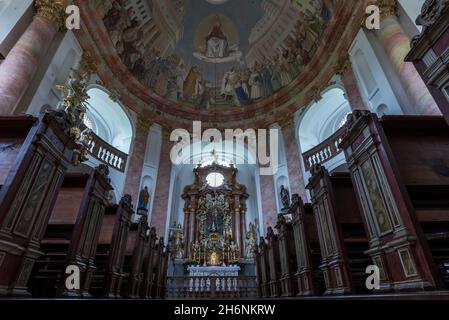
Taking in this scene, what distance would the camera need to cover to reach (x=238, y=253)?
39.1 ft

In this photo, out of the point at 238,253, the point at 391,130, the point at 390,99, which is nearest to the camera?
the point at 391,130

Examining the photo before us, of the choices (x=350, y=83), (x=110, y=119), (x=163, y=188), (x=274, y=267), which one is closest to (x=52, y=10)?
(x=110, y=119)

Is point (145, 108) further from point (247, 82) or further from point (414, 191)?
point (414, 191)

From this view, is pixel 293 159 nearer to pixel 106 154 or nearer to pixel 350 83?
pixel 350 83

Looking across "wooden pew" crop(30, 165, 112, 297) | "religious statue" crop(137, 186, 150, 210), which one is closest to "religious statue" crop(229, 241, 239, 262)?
"religious statue" crop(137, 186, 150, 210)

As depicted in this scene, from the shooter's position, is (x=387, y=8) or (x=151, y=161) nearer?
(x=387, y=8)

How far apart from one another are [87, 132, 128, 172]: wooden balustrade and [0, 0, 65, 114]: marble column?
314cm

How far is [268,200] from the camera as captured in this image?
12.1m

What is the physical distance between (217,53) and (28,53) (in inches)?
416

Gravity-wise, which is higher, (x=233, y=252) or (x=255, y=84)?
(x=255, y=84)

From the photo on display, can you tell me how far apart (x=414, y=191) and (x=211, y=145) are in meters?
13.0

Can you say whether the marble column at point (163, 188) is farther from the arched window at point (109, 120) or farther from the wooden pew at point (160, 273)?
the wooden pew at point (160, 273)

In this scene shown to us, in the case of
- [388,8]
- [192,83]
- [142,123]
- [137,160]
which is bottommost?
[137,160]
